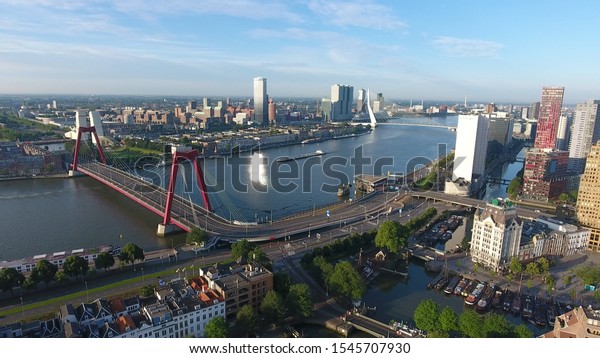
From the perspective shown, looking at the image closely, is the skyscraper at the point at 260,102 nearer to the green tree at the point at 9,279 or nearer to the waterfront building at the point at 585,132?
the waterfront building at the point at 585,132

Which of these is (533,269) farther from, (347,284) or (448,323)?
(347,284)

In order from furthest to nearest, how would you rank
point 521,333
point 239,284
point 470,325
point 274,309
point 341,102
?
point 341,102, point 239,284, point 274,309, point 470,325, point 521,333

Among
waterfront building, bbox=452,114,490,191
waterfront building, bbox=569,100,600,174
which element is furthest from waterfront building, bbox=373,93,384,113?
waterfront building, bbox=452,114,490,191

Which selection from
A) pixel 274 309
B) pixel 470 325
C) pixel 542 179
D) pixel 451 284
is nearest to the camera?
pixel 470 325

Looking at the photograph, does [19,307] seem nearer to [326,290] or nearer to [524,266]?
[326,290]

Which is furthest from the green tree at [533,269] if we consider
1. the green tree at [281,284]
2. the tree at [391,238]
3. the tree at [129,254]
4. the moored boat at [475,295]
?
the tree at [129,254]

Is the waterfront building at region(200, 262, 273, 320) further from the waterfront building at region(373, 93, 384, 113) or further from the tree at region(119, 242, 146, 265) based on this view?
the waterfront building at region(373, 93, 384, 113)

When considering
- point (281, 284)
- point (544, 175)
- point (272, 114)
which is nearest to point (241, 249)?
point (281, 284)
